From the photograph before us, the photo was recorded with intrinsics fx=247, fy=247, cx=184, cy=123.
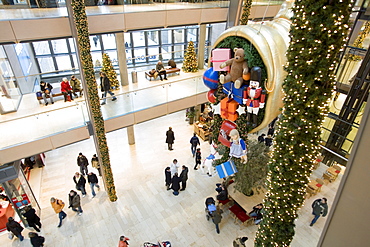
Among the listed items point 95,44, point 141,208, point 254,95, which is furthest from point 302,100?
point 95,44

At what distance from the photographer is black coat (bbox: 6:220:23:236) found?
7578 millimetres

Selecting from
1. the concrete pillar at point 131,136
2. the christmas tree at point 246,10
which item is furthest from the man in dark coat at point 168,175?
the christmas tree at point 246,10

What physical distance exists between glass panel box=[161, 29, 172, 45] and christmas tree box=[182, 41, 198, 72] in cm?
439

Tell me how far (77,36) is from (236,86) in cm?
478

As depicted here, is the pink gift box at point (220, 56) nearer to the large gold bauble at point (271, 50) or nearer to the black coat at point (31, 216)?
the large gold bauble at point (271, 50)

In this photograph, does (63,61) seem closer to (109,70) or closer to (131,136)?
(109,70)

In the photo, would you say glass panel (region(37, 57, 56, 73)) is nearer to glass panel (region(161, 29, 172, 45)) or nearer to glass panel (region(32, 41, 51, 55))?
glass panel (region(32, 41, 51, 55))

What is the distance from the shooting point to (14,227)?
7.62m

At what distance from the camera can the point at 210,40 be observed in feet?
56.2

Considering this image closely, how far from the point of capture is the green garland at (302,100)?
3.83 meters

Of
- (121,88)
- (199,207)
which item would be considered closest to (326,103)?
(199,207)

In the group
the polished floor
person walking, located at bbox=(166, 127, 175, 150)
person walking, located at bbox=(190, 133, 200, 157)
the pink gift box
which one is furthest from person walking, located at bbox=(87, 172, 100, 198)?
the pink gift box

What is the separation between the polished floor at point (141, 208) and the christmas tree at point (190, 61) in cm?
410

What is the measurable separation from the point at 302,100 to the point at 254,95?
1553 mm
